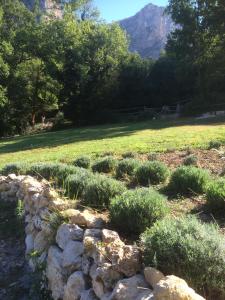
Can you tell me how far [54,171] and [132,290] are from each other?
556 cm

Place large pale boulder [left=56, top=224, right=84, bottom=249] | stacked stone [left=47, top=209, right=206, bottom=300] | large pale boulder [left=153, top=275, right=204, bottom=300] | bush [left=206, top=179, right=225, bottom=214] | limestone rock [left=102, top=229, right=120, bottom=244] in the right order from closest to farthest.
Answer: large pale boulder [left=153, top=275, right=204, bottom=300] < stacked stone [left=47, top=209, right=206, bottom=300] < limestone rock [left=102, top=229, right=120, bottom=244] < large pale boulder [left=56, top=224, right=84, bottom=249] < bush [left=206, top=179, right=225, bottom=214]

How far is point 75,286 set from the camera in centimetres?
402

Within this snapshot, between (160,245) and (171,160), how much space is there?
23.7 feet

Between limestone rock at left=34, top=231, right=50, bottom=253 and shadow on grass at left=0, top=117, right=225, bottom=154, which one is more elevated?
limestone rock at left=34, top=231, right=50, bottom=253

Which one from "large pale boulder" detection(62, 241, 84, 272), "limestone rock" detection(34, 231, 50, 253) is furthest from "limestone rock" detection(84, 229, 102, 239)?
"limestone rock" detection(34, 231, 50, 253)

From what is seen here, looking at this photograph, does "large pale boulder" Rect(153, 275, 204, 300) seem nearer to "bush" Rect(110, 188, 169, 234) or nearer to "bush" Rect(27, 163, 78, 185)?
"bush" Rect(110, 188, 169, 234)

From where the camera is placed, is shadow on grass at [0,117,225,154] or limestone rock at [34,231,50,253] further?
shadow on grass at [0,117,225,154]

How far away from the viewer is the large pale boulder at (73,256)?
431 cm

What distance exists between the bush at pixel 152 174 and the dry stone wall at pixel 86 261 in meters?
2.26

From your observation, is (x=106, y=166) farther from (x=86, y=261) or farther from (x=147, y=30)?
(x=147, y=30)

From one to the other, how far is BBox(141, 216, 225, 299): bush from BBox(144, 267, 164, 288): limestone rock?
120mm

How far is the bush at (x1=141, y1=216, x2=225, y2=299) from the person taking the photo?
3.48 meters

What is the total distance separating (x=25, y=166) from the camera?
33.8ft

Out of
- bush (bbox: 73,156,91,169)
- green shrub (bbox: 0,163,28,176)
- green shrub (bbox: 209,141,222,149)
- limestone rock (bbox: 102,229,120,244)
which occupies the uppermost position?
limestone rock (bbox: 102,229,120,244)
